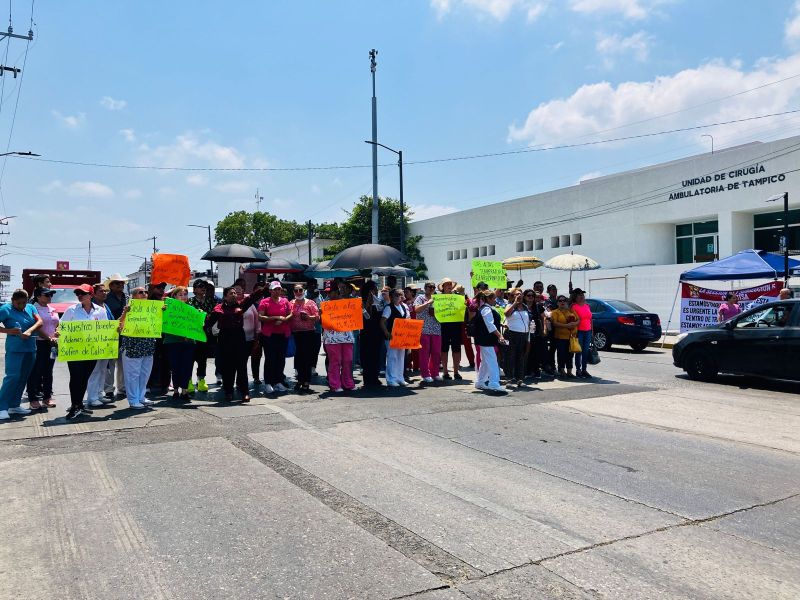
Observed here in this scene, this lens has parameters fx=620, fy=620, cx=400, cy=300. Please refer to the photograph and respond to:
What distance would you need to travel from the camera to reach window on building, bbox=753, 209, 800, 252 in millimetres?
27719

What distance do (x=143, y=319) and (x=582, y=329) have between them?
26.1 feet

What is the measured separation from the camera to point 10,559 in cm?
397

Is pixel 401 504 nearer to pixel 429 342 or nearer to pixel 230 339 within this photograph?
pixel 230 339

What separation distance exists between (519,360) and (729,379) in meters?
4.66

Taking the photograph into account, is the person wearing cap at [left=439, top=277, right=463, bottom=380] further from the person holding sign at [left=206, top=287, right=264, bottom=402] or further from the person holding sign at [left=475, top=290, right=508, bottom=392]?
the person holding sign at [left=206, top=287, right=264, bottom=402]

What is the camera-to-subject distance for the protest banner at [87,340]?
8133mm

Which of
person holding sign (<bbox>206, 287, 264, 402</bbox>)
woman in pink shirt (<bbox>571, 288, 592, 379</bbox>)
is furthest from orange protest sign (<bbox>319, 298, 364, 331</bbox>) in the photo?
woman in pink shirt (<bbox>571, 288, 592, 379</bbox>)

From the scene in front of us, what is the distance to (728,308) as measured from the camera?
16219 mm

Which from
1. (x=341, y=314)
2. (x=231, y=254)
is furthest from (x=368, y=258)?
(x=231, y=254)

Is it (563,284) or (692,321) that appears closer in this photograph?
(692,321)

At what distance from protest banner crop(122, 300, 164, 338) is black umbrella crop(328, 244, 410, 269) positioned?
4041 millimetres

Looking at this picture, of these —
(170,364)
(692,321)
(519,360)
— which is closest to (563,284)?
(692,321)

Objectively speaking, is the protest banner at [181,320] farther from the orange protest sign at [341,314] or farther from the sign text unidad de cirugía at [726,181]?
the sign text unidad de cirugía at [726,181]

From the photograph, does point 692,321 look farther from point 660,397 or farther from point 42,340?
point 42,340
